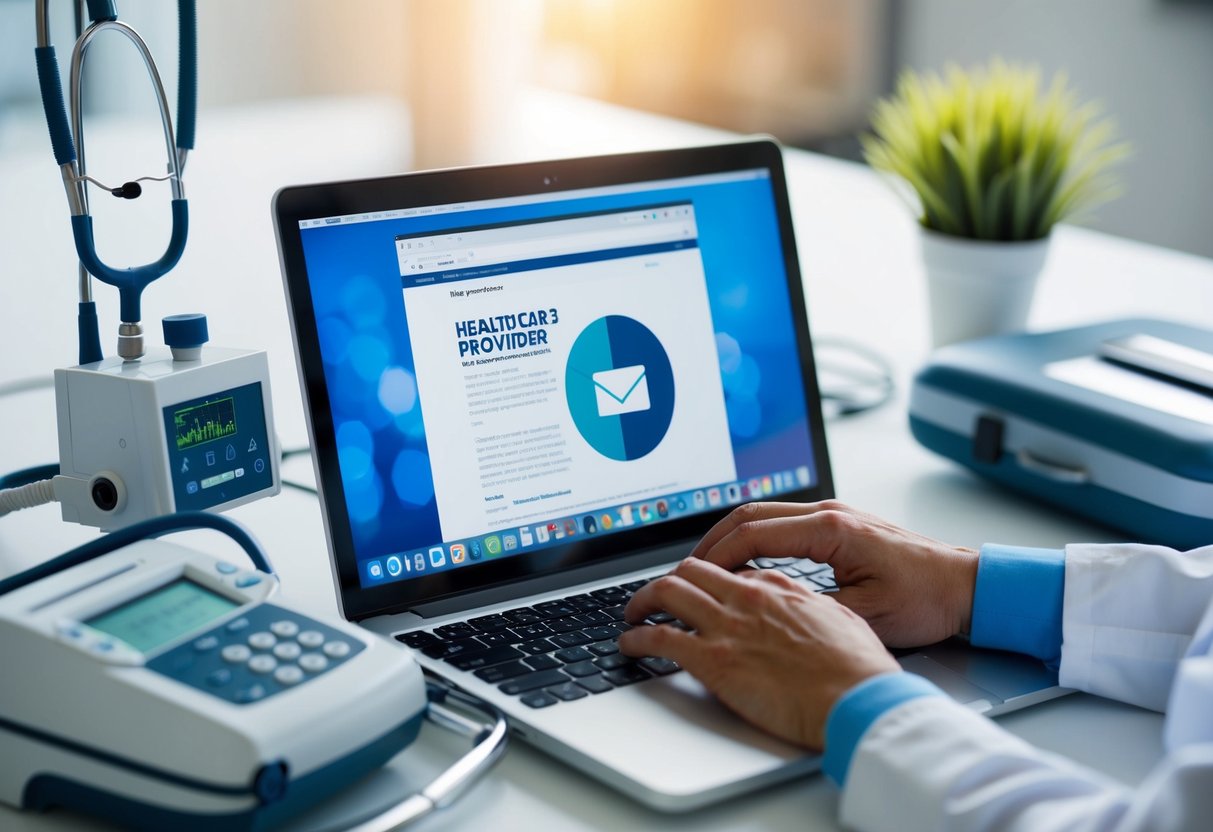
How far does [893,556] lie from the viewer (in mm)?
847

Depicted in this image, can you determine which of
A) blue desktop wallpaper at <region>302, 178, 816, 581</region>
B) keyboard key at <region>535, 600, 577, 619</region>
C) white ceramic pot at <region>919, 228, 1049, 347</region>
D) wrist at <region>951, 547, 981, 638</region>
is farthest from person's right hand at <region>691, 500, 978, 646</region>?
white ceramic pot at <region>919, 228, 1049, 347</region>

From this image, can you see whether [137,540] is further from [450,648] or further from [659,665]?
[659,665]

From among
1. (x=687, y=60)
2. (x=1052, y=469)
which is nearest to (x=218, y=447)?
(x=1052, y=469)

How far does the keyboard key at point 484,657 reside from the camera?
2.54 ft

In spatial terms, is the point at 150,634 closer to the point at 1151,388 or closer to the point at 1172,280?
the point at 1151,388

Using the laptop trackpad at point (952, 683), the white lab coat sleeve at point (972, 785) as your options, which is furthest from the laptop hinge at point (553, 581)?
the white lab coat sleeve at point (972, 785)

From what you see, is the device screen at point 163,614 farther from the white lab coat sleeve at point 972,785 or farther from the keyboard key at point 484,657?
the white lab coat sleeve at point 972,785

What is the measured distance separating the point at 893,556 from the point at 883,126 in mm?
761

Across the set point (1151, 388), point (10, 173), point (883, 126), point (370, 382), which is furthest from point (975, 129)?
point (10, 173)

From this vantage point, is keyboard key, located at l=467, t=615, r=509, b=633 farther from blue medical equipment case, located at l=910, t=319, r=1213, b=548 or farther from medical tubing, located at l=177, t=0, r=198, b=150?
blue medical equipment case, located at l=910, t=319, r=1213, b=548

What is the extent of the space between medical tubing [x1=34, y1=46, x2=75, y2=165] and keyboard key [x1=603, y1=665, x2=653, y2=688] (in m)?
0.50

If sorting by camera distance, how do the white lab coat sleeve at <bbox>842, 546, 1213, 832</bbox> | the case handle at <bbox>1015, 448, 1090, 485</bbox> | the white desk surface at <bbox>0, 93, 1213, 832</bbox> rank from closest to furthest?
the white lab coat sleeve at <bbox>842, 546, 1213, 832</bbox> → the white desk surface at <bbox>0, 93, 1213, 832</bbox> → the case handle at <bbox>1015, 448, 1090, 485</bbox>

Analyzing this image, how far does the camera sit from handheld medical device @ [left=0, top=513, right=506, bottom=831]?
22.9 inches

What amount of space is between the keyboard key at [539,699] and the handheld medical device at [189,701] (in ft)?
0.13
